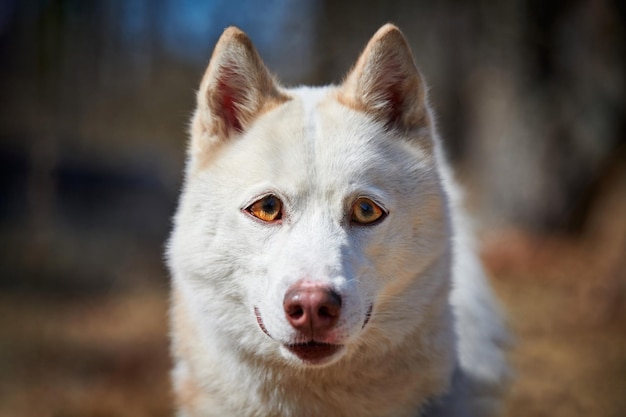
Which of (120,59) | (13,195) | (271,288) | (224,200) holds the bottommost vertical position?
(13,195)

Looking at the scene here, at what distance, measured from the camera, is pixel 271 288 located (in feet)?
7.03

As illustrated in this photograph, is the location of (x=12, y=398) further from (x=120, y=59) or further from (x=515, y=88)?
(x=515, y=88)

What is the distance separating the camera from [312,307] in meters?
1.97

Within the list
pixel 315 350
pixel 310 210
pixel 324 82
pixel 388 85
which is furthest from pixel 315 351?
pixel 324 82

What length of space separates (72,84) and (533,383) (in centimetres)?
579

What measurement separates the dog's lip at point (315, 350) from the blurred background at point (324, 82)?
8.12 feet

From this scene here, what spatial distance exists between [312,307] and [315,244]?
0.28 meters

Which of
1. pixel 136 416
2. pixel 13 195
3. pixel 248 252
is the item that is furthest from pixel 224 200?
pixel 13 195

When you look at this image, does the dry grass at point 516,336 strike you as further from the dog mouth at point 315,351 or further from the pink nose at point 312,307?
the pink nose at point 312,307

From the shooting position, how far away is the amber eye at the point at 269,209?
234cm

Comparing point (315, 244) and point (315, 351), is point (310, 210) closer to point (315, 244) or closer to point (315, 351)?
point (315, 244)

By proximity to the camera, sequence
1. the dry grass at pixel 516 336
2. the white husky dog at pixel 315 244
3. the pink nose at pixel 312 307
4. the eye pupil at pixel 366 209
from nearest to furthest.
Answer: the pink nose at pixel 312 307, the white husky dog at pixel 315 244, the eye pupil at pixel 366 209, the dry grass at pixel 516 336

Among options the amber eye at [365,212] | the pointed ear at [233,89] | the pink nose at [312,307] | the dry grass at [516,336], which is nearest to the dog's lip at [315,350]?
the pink nose at [312,307]

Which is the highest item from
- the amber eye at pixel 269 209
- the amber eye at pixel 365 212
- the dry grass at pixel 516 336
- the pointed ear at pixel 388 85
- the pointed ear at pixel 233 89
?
the pointed ear at pixel 388 85
